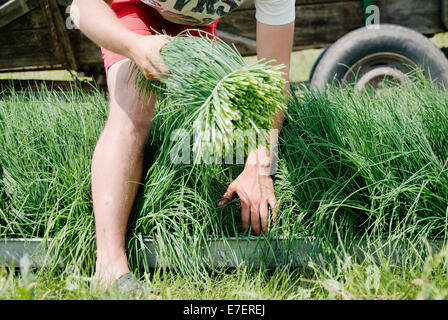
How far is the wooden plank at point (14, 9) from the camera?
3.28 m

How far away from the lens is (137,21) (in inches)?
67.7

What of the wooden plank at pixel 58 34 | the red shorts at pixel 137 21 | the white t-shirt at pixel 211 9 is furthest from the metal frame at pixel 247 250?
the wooden plank at pixel 58 34

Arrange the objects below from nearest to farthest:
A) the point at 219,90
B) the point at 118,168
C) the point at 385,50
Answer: the point at 219,90
the point at 118,168
the point at 385,50

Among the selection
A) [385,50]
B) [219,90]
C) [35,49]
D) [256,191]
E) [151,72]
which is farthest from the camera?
[35,49]

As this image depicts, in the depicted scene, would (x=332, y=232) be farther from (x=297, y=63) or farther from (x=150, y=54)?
(x=297, y=63)

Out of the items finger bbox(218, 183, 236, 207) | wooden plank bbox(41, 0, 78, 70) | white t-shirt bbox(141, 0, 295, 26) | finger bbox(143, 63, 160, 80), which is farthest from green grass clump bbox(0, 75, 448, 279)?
wooden plank bbox(41, 0, 78, 70)

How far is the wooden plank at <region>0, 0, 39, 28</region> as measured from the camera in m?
3.28

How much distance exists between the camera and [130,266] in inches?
64.3

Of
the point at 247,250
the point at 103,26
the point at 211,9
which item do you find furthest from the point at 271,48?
the point at 247,250

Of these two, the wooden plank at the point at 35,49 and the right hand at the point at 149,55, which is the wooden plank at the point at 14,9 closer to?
the wooden plank at the point at 35,49

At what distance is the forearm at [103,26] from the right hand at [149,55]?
2cm

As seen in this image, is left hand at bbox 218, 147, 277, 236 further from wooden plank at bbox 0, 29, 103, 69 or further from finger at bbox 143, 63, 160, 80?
wooden plank at bbox 0, 29, 103, 69

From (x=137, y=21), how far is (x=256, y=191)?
2.44 feet

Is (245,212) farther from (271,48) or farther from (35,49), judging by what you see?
(35,49)
